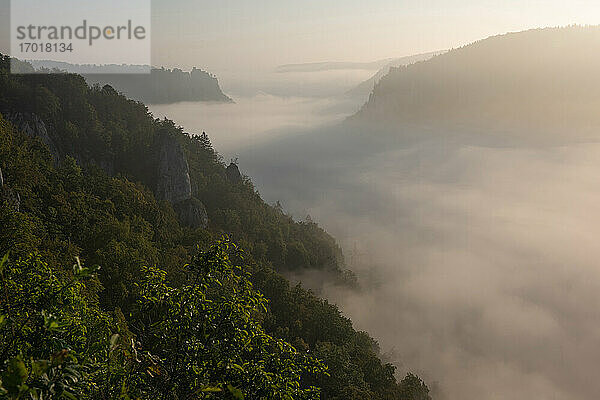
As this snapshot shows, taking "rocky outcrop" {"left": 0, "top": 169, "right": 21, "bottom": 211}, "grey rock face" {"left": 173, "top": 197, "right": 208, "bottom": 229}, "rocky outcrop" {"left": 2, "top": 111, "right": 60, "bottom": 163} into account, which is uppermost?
"rocky outcrop" {"left": 2, "top": 111, "right": 60, "bottom": 163}

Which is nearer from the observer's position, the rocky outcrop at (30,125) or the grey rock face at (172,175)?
the rocky outcrop at (30,125)

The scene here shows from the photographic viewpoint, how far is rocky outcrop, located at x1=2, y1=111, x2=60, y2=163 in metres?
55.6

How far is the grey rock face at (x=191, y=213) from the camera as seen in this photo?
6762cm

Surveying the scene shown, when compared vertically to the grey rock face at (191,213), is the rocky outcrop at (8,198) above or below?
above

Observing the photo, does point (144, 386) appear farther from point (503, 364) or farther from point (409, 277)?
point (409, 277)

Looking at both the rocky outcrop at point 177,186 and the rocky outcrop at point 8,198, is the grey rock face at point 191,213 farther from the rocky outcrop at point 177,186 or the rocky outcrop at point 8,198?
the rocky outcrop at point 8,198

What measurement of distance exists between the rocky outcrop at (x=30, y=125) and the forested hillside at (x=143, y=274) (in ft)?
0.72

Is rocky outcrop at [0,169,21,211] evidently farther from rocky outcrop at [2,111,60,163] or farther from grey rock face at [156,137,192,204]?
grey rock face at [156,137,192,204]

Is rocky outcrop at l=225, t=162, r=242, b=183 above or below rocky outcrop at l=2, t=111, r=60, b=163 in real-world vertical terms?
below

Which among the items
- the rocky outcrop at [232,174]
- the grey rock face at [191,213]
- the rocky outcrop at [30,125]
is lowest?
the grey rock face at [191,213]

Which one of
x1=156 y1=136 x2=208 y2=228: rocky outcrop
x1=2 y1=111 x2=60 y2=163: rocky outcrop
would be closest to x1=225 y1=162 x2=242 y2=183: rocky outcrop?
x1=156 y1=136 x2=208 y2=228: rocky outcrop

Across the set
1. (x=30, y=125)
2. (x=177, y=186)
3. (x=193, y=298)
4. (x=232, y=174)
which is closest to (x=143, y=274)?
(x=193, y=298)

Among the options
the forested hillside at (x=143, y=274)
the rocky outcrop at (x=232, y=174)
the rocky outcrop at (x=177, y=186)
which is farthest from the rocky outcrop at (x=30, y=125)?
the rocky outcrop at (x=232, y=174)

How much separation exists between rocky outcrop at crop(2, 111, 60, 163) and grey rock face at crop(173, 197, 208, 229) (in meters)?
18.9
